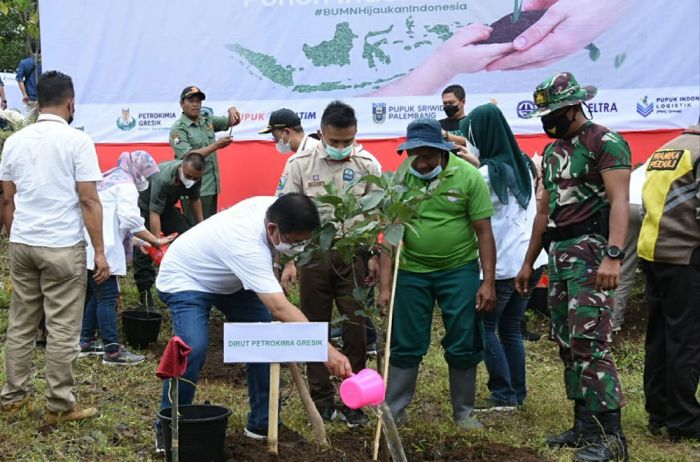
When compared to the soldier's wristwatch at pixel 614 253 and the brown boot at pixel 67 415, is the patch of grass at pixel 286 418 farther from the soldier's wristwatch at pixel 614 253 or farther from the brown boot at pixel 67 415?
the soldier's wristwatch at pixel 614 253

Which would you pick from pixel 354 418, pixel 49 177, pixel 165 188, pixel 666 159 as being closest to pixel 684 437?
pixel 666 159

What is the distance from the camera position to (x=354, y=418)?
15.5ft

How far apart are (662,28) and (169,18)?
4677mm

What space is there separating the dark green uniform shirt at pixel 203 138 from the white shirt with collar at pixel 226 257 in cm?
373

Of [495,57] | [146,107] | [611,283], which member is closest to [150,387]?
[611,283]

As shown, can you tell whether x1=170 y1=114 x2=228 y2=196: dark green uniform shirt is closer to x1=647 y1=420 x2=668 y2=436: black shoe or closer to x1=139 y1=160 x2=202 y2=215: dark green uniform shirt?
x1=139 y1=160 x2=202 y2=215: dark green uniform shirt

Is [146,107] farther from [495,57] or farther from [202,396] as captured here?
[202,396]

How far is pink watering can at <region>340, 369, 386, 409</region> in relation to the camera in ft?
11.3

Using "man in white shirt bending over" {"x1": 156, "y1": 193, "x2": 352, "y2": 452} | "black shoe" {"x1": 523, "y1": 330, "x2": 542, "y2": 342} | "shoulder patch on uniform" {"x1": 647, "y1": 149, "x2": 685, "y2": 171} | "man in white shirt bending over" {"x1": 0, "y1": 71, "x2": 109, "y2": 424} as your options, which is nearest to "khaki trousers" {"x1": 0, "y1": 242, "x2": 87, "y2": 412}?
"man in white shirt bending over" {"x1": 0, "y1": 71, "x2": 109, "y2": 424}

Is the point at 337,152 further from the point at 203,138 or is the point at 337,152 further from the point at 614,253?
the point at 203,138

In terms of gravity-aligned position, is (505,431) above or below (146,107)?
below

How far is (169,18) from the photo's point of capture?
8.53m

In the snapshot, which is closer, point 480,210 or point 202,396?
point 480,210

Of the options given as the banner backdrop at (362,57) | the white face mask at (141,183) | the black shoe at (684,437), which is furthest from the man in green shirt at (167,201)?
the black shoe at (684,437)
